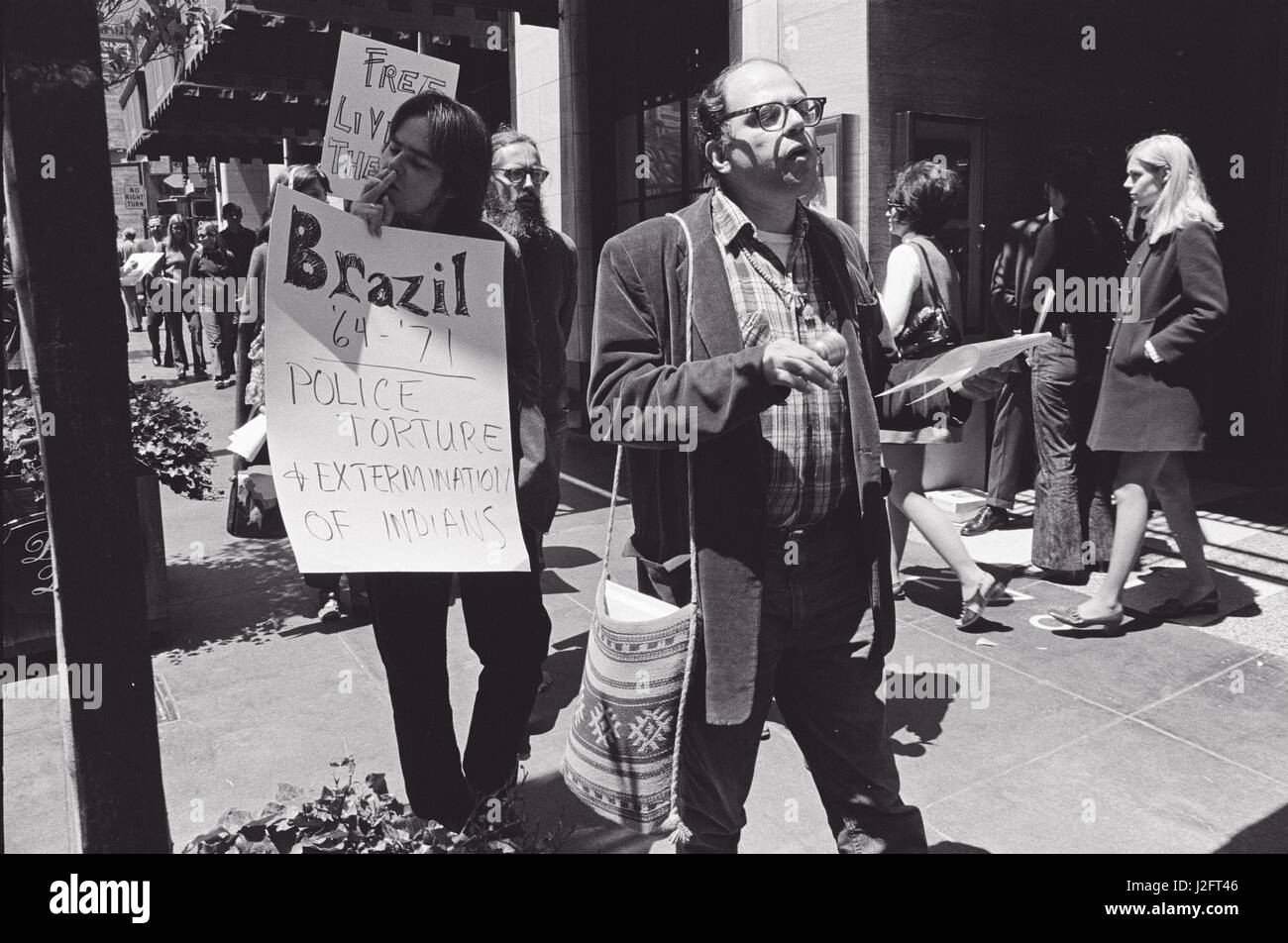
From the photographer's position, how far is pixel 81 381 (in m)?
1.67

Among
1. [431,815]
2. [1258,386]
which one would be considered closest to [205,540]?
[431,815]

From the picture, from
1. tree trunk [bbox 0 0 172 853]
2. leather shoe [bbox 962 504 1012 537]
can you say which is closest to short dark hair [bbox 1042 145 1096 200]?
leather shoe [bbox 962 504 1012 537]

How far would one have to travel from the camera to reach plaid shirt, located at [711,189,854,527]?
2.23 meters

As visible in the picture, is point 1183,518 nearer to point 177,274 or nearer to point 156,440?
point 156,440

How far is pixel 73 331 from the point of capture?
5.41 feet

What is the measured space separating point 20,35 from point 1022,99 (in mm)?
6462

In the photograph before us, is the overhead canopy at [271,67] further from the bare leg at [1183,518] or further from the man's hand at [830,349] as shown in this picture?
the bare leg at [1183,518]

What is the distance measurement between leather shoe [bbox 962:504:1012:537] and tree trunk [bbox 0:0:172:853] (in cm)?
528

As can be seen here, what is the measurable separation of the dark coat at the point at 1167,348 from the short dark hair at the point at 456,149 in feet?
10.4

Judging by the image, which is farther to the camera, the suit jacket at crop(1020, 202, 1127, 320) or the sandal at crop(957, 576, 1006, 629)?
the suit jacket at crop(1020, 202, 1127, 320)

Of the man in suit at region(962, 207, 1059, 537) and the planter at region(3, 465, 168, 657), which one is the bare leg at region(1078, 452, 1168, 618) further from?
the planter at region(3, 465, 168, 657)

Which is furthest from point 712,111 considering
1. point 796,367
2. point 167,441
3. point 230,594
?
point 230,594

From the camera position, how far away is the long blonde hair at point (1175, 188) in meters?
4.45
